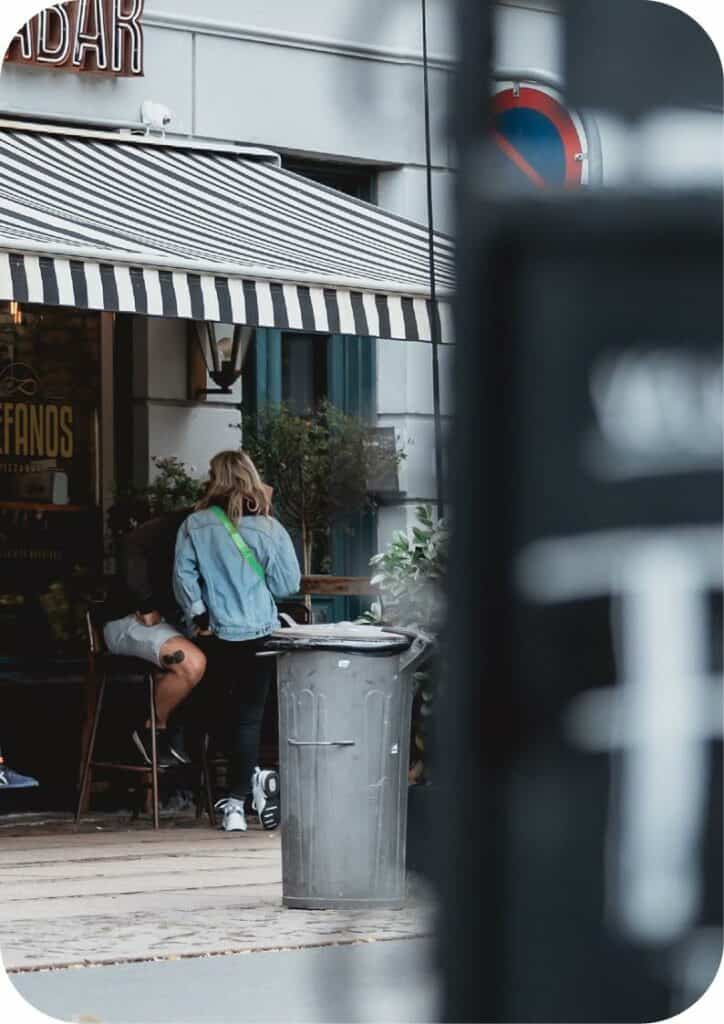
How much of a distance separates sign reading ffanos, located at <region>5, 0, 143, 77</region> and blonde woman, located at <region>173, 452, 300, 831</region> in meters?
2.97

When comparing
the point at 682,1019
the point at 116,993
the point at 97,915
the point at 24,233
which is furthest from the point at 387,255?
the point at 682,1019

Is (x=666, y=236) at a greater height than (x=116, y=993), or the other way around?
(x=666, y=236)

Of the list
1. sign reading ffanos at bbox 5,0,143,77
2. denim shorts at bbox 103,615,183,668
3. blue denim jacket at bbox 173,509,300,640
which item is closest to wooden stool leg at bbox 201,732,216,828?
denim shorts at bbox 103,615,183,668

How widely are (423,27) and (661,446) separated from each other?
2.61ft

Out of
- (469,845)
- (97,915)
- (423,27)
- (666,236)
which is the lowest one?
(97,915)

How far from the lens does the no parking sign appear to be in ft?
4.18

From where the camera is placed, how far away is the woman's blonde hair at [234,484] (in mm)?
9422

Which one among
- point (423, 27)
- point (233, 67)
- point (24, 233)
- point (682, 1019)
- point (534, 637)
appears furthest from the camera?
point (233, 67)

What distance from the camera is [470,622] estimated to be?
1264mm

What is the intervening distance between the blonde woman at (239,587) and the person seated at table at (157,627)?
17 cm

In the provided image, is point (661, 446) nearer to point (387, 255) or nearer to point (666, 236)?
point (666, 236)

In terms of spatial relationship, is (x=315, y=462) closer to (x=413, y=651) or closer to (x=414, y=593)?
(x=414, y=593)

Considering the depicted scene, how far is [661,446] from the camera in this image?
1.27 meters

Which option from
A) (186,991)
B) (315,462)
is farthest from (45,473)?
(186,991)
